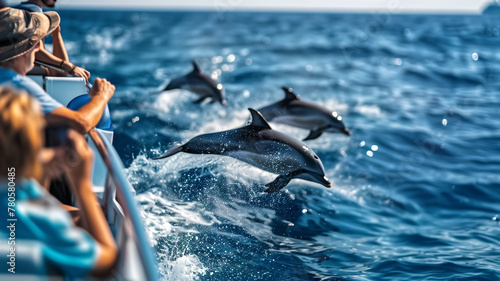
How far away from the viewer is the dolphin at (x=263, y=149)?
6367 millimetres

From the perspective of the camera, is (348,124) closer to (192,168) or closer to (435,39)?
(192,168)

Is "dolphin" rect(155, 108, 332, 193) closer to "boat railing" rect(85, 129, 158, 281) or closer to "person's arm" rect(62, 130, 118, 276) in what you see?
"boat railing" rect(85, 129, 158, 281)

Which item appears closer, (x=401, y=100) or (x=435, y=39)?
(x=401, y=100)

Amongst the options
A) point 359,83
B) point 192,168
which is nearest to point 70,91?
point 192,168

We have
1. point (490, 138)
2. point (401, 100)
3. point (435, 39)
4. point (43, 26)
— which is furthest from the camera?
point (435, 39)

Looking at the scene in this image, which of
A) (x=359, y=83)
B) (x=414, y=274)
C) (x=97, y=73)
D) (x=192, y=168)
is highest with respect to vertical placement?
(x=359, y=83)

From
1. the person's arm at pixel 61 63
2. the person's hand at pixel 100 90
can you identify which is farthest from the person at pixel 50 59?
the person's hand at pixel 100 90

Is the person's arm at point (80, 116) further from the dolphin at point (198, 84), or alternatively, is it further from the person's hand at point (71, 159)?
the dolphin at point (198, 84)

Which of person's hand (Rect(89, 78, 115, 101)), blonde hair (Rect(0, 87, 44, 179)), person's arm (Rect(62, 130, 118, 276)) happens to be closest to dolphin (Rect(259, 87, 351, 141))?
person's hand (Rect(89, 78, 115, 101))

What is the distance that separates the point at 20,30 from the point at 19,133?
165cm

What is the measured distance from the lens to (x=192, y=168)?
24.1 feet

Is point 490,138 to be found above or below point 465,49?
below

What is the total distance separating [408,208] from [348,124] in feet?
16.2

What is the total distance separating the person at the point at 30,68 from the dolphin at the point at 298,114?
223 inches
